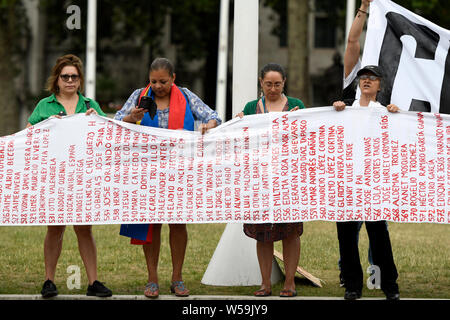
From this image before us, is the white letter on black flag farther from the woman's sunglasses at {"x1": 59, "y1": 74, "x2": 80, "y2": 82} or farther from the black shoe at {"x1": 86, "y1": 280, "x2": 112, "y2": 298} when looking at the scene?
the black shoe at {"x1": 86, "y1": 280, "x2": 112, "y2": 298}

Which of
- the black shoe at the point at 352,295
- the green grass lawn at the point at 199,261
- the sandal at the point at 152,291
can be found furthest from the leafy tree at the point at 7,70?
the black shoe at the point at 352,295

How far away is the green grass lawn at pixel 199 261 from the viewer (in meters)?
8.55

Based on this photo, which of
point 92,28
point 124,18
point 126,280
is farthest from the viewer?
point 124,18

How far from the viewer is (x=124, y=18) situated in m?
32.6

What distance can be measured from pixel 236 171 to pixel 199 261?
269 centimetres

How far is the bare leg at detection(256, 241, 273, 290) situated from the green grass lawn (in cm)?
38

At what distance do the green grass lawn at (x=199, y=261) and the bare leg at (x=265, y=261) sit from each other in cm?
38

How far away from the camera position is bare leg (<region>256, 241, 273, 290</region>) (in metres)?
7.95

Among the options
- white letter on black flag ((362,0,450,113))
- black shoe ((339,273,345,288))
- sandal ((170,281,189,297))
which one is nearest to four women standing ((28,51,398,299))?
sandal ((170,281,189,297))

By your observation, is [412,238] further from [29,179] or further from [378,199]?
[29,179]

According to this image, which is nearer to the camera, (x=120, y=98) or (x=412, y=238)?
(x=412, y=238)

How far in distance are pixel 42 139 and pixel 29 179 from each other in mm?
346

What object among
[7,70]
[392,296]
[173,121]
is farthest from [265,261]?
[7,70]
